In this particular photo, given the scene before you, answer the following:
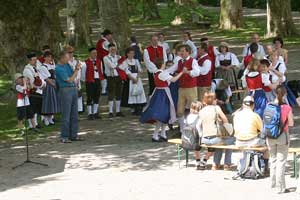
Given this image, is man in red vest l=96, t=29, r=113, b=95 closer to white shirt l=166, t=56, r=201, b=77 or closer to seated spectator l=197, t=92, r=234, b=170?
white shirt l=166, t=56, r=201, b=77

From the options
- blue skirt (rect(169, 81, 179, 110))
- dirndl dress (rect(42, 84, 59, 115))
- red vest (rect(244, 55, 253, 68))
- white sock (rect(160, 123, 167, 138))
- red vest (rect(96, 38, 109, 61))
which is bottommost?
white sock (rect(160, 123, 167, 138))

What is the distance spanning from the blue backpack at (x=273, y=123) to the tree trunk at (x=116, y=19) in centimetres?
1467

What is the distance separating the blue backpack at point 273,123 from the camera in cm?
999

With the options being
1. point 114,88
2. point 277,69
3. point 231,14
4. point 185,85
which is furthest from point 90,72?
point 231,14

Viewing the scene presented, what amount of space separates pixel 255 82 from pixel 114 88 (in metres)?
4.74

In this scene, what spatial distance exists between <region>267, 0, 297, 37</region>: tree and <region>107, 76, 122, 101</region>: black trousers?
1705 cm

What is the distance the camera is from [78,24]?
104 ft

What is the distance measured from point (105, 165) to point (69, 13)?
65.9 ft

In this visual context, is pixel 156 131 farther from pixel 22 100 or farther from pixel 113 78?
pixel 113 78

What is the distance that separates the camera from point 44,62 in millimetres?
16172

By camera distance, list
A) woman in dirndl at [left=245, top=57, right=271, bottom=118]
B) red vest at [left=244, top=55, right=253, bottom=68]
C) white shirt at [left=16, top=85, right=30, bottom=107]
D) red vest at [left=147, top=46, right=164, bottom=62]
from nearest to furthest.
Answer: woman in dirndl at [left=245, top=57, right=271, bottom=118], white shirt at [left=16, top=85, right=30, bottom=107], red vest at [left=147, top=46, right=164, bottom=62], red vest at [left=244, top=55, right=253, bottom=68]

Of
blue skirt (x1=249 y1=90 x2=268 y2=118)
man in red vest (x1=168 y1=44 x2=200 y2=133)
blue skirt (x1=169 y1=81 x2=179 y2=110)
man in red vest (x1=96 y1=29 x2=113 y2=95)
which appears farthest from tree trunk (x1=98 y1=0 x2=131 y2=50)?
blue skirt (x1=249 y1=90 x2=268 y2=118)

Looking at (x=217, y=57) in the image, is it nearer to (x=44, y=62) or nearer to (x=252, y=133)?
(x=44, y=62)

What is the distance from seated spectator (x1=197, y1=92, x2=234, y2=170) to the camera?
11.6 meters
